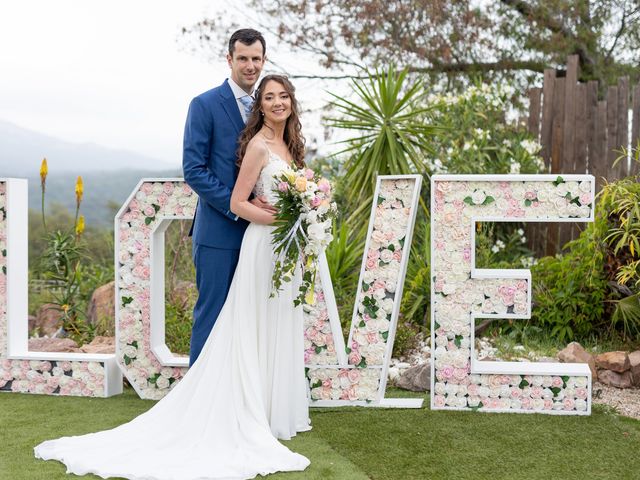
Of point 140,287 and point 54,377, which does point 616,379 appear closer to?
point 140,287

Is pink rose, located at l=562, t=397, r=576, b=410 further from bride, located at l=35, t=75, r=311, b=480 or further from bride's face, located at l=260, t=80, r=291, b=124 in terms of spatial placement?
bride's face, located at l=260, t=80, r=291, b=124

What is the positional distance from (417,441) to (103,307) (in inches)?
170

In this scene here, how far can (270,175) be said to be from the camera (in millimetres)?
4480

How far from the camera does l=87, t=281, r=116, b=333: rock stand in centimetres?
743

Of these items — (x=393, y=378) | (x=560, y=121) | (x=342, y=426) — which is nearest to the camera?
(x=342, y=426)

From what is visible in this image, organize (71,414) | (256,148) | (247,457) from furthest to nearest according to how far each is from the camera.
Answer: (71,414)
(256,148)
(247,457)

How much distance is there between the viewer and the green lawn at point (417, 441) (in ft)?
12.9

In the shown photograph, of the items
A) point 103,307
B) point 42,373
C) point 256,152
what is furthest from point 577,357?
point 103,307

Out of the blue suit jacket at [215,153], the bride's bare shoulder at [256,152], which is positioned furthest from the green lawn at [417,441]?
the bride's bare shoulder at [256,152]

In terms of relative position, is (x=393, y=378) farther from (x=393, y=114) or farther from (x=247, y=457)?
(x=393, y=114)

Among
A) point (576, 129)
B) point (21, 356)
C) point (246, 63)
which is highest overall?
point (576, 129)

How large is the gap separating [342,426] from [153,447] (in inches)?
46.6

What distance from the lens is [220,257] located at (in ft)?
15.3

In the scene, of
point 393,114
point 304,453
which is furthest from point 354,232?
point 304,453
